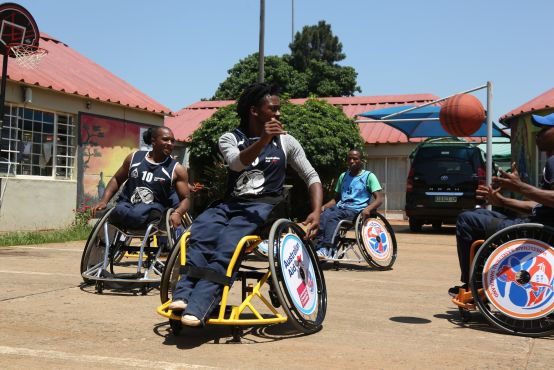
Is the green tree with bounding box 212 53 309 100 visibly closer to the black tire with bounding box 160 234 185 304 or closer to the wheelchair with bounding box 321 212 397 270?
the wheelchair with bounding box 321 212 397 270

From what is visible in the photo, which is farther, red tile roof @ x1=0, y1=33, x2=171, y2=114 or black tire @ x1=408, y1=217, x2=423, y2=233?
black tire @ x1=408, y1=217, x2=423, y2=233

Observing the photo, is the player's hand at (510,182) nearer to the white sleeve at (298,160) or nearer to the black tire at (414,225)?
the white sleeve at (298,160)

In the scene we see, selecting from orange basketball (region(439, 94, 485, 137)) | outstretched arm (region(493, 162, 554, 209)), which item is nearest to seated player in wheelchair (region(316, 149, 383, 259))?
outstretched arm (region(493, 162, 554, 209))

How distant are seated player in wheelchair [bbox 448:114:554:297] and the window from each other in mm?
10294

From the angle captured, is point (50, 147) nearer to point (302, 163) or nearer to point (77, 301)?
point (77, 301)

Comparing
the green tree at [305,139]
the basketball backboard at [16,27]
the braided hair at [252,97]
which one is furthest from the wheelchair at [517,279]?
the green tree at [305,139]

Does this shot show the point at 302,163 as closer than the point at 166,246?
Yes

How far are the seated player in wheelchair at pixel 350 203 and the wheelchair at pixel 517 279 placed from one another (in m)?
3.56

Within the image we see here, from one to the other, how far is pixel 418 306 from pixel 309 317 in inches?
64.6

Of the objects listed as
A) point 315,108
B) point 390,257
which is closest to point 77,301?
point 390,257

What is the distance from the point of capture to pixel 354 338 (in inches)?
168

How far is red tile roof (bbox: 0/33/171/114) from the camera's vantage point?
13828 millimetres

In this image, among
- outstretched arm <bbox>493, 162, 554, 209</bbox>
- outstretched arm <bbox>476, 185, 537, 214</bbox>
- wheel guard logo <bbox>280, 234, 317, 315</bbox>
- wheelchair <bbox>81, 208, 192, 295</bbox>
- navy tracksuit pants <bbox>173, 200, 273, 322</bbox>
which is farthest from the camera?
wheelchair <bbox>81, 208, 192, 295</bbox>

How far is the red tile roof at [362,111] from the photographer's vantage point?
2378 cm
